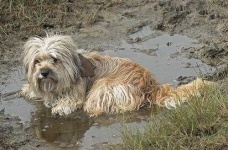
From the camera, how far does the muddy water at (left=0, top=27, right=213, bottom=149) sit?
7.21 metres

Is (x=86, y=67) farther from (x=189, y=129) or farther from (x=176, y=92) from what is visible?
(x=189, y=129)

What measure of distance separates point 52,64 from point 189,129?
227 centimetres

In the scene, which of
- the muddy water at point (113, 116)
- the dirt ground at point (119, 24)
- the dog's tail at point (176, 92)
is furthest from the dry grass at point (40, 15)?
the dog's tail at point (176, 92)

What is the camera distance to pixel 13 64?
30.5 feet

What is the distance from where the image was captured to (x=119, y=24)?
10.5m

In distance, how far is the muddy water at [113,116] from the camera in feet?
23.7

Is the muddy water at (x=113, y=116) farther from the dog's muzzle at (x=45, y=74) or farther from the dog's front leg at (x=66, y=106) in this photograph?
the dog's muzzle at (x=45, y=74)

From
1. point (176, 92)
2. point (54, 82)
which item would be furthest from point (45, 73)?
point (176, 92)

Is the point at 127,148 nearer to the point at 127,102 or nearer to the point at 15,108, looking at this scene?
the point at 127,102

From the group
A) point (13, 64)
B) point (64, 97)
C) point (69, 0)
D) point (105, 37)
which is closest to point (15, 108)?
point (64, 97)

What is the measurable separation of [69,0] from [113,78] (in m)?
3.50

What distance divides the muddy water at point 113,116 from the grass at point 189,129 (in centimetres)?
64

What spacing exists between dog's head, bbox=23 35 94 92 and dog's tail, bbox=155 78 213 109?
1035mm

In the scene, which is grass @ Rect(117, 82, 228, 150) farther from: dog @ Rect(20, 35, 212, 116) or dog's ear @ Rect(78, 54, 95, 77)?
dog's ear @ Rect(78, 54, 95, 77)
